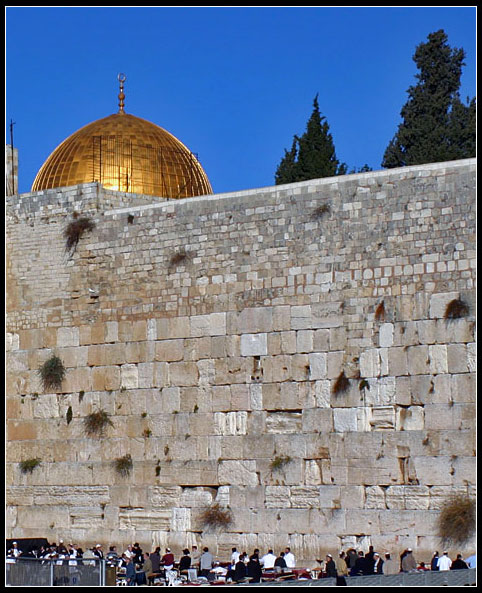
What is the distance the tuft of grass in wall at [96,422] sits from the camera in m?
21.0

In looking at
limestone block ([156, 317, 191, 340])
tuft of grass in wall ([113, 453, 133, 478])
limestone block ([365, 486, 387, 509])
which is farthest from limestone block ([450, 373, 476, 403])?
tuft of grass in wall ([113, 453, 133, 478])

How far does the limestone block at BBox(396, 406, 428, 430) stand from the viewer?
60.9 feet

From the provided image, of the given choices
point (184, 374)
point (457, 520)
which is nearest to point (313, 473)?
point (457, 520)

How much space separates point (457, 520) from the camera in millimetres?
17969

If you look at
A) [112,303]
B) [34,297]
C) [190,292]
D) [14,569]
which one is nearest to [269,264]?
[190,292]

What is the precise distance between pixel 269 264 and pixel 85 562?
4644 mm

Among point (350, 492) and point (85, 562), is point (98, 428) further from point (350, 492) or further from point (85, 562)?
point (350, 492)

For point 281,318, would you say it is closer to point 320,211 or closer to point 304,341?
point 304,341

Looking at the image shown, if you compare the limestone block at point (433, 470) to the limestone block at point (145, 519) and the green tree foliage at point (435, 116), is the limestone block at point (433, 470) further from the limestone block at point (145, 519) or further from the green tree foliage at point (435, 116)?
the green tree foliage at point (435, 116)

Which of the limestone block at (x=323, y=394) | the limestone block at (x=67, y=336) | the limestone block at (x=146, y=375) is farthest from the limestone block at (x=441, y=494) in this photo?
the limestone block at (x=67, y=336)

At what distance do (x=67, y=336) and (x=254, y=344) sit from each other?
3170 millimetres

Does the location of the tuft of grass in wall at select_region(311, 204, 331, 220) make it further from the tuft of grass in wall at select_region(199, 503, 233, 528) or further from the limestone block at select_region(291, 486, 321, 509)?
the tuft of grass in wall at select_region(199, 503, 233, 528)

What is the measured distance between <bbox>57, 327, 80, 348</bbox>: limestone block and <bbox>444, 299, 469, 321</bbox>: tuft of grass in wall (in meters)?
5.77

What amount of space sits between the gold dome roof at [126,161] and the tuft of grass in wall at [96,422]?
386cm
